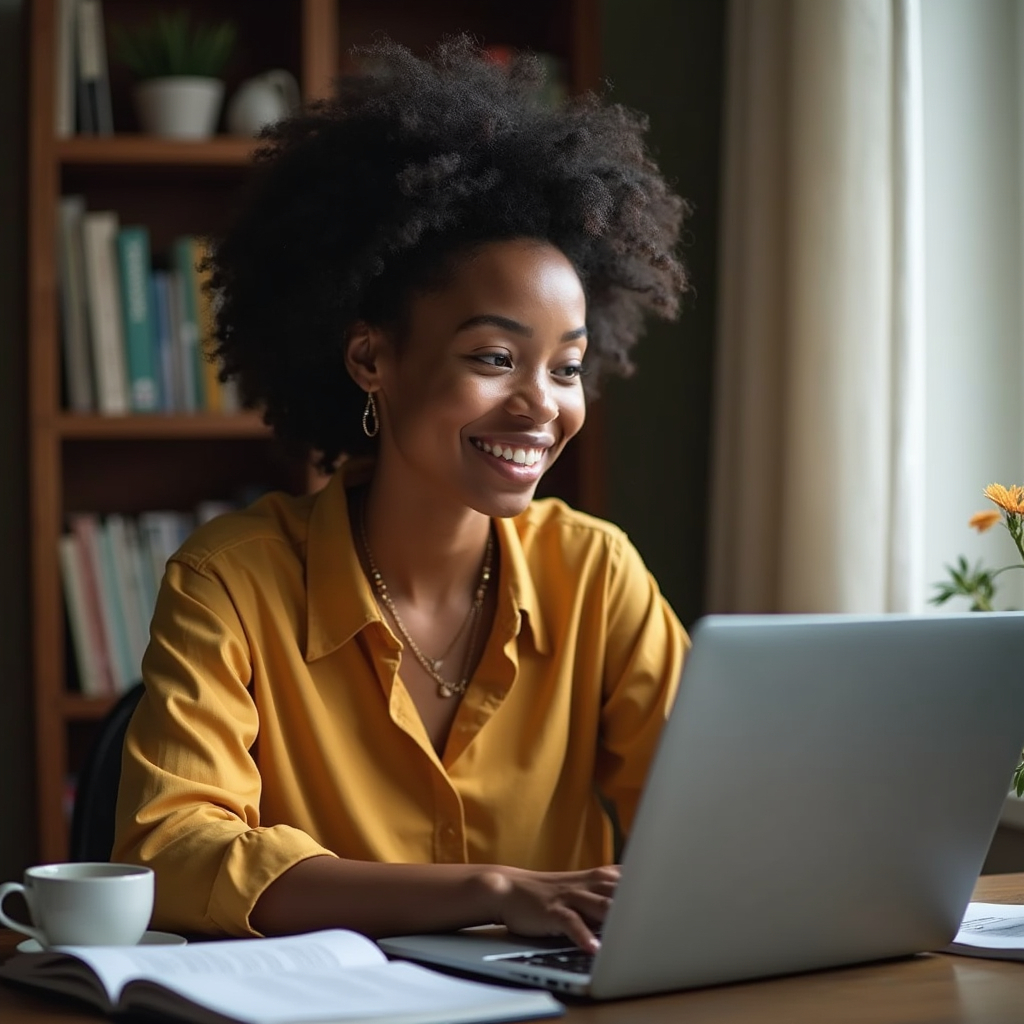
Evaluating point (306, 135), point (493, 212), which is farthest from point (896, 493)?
point (306, 135)

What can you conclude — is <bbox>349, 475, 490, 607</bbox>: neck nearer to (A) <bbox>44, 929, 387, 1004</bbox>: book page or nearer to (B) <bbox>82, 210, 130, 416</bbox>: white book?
(A) <bbox>44, 929, 387, 1004</bbox>: book page

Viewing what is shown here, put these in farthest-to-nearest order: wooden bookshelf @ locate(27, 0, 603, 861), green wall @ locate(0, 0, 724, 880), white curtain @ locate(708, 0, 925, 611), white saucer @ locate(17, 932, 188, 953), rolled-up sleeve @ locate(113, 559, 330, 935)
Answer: green wall @ locate(0, 0, 724, 880), wooden bookshelf @ locate(27, 0, 603, 861), white curtain @ locate(708, 0, 925, 611), rolled-up sleeve @ locate(113, 559, 330, 935), white saucer @ locate(17, 932, 188, 953)

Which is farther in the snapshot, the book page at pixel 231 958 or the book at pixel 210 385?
the book at pixel 210 385

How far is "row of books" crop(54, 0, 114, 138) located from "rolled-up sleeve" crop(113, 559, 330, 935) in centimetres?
122

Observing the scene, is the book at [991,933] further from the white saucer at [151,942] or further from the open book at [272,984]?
the white saucer at [151,942]

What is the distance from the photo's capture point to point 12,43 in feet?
8.62

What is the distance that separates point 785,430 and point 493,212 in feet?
2.41

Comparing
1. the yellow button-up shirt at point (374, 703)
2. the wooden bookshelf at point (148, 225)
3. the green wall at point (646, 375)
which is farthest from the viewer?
the green wall at point (646, 375)

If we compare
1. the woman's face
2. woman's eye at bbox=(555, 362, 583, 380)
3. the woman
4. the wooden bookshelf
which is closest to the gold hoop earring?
the woman

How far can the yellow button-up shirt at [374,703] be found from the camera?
53.5 inches

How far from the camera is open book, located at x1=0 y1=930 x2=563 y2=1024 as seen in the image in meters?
0.80

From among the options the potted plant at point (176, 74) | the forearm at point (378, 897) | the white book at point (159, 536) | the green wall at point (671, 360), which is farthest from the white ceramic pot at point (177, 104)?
the forearm at point (378, 897)

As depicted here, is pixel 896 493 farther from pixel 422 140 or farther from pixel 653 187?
pixel 422 140

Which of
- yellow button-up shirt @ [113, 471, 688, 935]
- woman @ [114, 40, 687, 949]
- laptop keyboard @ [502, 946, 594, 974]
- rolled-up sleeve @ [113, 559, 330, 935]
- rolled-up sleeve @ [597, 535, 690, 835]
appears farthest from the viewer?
rolled-up sleeve @ [597, 535, 690, 835]
